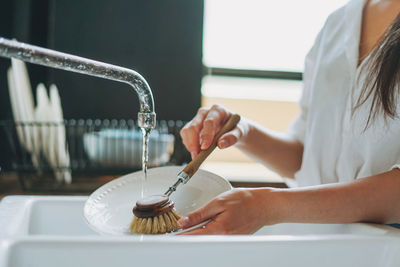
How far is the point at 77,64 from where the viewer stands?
1.37ft

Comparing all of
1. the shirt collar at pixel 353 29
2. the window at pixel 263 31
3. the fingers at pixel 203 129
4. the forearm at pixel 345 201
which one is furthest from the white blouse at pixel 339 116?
the window at pixel 263 31

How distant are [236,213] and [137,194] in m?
0.25

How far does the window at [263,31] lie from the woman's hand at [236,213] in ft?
4.73

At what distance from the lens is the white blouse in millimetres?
687

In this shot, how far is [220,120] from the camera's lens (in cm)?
73

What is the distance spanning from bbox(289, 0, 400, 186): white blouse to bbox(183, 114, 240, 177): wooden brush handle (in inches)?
8.6

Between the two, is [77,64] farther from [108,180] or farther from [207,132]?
[108,180]

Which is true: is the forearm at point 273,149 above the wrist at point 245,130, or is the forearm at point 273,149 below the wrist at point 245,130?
below

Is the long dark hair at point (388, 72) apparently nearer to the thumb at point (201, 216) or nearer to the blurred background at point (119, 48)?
the thumb at point (201, 216)

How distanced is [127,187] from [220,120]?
21 cm

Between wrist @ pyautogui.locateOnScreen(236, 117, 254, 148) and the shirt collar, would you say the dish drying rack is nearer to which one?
wrist @ pyautogui.locateOnScreen(236, 117, 254, 148)

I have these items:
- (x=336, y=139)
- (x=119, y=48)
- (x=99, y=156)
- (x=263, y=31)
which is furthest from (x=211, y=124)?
(x=263, y=31)

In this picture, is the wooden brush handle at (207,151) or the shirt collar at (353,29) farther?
the shirt collar at (353,29)

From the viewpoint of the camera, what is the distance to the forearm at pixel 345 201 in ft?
1.69
